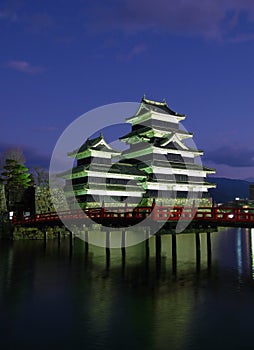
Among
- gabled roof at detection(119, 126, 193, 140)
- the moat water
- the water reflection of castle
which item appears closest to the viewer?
the moat water

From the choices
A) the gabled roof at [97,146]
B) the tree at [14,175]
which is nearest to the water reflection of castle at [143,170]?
the gabled roof at [97,146]

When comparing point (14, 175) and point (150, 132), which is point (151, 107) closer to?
point (150, 132)

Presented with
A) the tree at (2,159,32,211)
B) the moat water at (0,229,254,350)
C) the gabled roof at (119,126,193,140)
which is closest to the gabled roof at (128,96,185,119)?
the gabled roof at (119,126,193,140)

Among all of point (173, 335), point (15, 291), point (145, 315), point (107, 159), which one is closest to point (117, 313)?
point (145, 315)

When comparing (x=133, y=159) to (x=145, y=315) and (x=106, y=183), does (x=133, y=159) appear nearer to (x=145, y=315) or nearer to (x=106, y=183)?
(x=106, y=183)

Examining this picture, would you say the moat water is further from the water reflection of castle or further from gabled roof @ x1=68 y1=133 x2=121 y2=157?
gabled roof @ x1=68 y1=133 x2=121 y2=157

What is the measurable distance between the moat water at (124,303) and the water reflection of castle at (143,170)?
2240cm

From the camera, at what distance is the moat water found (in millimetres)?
12352

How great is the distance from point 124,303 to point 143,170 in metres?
37.8

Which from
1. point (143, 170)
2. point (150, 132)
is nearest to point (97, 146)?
point (143, 170)

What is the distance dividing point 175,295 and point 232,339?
5.53 meters

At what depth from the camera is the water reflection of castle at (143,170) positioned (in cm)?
5000

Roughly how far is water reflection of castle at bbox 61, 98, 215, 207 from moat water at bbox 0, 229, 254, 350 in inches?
882

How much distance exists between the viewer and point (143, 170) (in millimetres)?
53438
